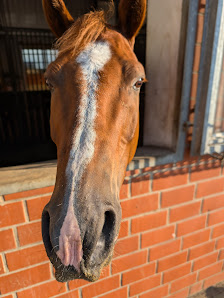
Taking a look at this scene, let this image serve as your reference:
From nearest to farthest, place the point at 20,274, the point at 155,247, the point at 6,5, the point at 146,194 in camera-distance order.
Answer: the point at 20,274, the point at 146,194, the point at 155,247, the point at 6,5

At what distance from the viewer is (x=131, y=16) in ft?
3.94

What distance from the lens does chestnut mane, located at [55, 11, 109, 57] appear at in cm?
100

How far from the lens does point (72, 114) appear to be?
868mm

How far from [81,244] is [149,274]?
1471 mm

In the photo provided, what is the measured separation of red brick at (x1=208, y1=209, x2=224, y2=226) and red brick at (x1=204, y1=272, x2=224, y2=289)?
0.69 m

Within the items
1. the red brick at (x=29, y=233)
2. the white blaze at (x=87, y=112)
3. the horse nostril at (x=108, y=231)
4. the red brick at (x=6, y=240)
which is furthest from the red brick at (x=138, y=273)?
the white blaze at (x=87, y=112)

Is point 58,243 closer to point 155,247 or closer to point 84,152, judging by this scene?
point 84,152

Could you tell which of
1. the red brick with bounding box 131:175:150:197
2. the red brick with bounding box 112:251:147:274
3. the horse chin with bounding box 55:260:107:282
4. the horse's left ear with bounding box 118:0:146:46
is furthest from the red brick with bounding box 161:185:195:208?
the horse's left ear with bounding box 118:0:146:46

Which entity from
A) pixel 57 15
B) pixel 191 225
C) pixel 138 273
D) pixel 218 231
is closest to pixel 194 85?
pixel 57 15

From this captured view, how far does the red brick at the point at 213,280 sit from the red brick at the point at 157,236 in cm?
84

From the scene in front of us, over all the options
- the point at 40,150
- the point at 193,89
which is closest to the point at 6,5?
the point at 40,150

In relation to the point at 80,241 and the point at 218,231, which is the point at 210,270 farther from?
the point at 80,241

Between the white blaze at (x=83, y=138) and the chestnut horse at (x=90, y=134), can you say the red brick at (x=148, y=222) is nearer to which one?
the chestnut horse at (x=90, y=134)

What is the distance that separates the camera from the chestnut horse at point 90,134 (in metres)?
0.69
